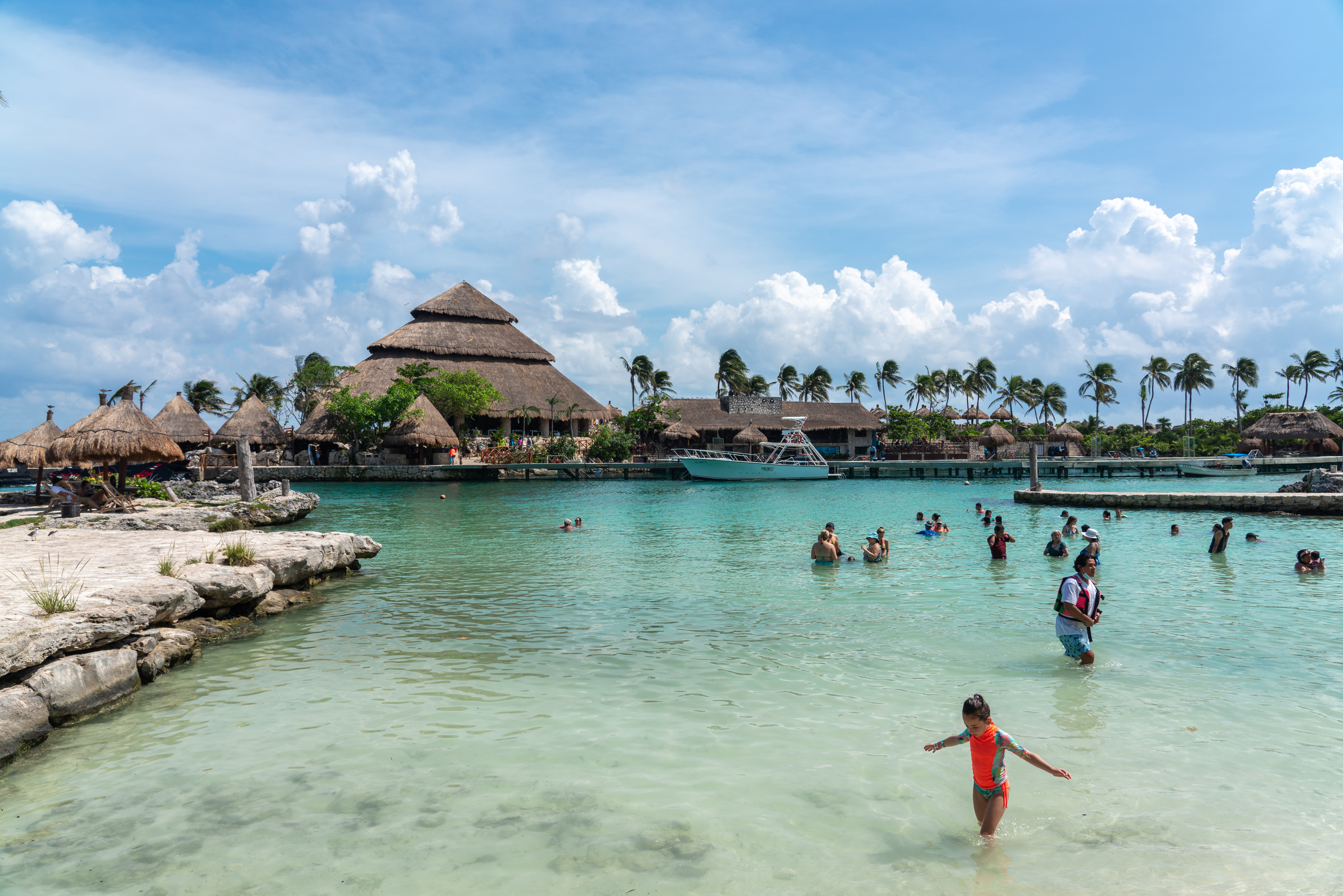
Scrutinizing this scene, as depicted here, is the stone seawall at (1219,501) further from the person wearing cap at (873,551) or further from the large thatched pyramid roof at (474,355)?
the large thatched pyramid roof at (474,355)

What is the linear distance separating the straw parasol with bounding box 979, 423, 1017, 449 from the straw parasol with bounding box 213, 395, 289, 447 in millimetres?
55256

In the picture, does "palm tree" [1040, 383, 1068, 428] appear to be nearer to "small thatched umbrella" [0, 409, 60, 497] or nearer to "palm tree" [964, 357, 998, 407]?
"palm tree" [964, 357, 998, 407]

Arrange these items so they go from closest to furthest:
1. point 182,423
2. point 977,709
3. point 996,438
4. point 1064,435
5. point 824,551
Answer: point 977,709
point 824,551
point 182,423
point 996,438
point 1064,435

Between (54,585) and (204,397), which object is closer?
(54,585)

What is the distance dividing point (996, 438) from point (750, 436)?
72.2 ft

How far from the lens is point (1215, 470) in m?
51.7

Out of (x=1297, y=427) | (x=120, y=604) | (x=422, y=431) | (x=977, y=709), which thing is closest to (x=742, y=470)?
(x=422, y=431)

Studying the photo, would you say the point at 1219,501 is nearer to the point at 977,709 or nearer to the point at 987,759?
the point at 987,759

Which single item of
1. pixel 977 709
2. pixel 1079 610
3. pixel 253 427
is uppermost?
pixel 253 427

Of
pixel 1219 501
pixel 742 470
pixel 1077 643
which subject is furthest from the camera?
pixel 742 470

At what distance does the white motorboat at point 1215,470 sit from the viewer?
5044 centimetres

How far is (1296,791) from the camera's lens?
533 centimetres

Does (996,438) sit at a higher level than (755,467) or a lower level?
higher

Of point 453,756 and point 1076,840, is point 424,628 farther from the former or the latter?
point 1076,840
